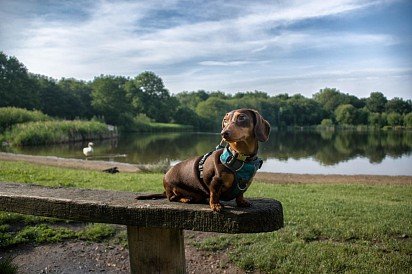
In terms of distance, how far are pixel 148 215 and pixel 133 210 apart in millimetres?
160

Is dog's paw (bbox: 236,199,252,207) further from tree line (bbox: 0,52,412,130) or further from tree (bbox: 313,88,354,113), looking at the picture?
tree (bbox: 313,88,354,113)

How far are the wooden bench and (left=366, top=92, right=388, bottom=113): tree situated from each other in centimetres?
11873

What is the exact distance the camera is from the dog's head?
260cm

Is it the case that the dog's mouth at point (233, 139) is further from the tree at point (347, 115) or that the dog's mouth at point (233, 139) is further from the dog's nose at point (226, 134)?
the tree at point (347, 115)

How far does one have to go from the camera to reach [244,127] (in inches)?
105

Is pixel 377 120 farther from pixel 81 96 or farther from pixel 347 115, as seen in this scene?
pixel 81 96

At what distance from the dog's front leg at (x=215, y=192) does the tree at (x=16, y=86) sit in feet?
211

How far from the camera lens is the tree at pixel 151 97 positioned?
89750 millimetres

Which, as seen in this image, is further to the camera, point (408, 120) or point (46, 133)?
point (408, 120)

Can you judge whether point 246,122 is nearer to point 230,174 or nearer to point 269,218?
point 230,174

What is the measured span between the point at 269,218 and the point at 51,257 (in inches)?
160

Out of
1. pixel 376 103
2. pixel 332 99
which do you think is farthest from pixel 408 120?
pixel 332 99

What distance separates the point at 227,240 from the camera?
19.8ft

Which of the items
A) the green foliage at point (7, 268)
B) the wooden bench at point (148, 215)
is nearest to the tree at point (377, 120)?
the green foliage at point (7, 268)
